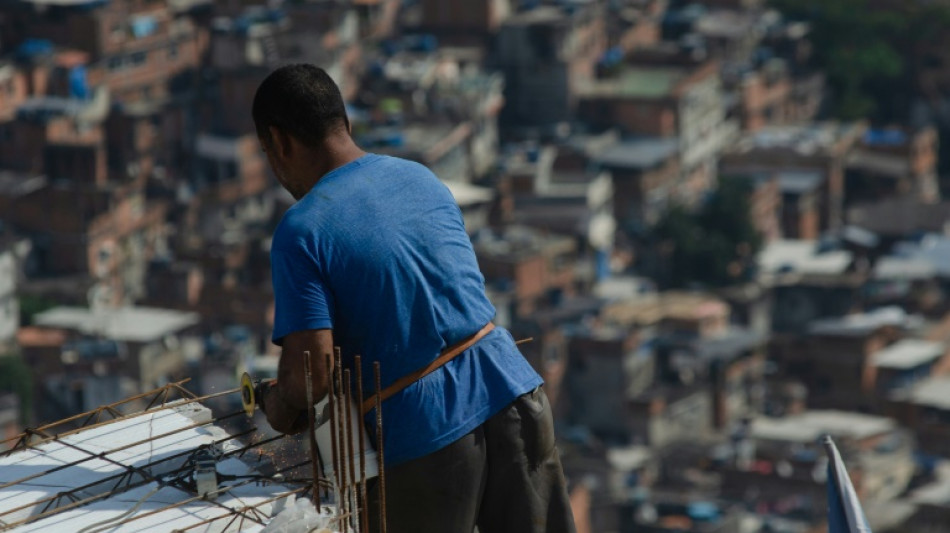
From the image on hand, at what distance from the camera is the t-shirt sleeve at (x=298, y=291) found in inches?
118

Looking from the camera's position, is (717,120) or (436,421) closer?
(436,421)

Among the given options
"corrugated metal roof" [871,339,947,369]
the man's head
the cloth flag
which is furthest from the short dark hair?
"corrugated metal roof" [871,339,947,369]

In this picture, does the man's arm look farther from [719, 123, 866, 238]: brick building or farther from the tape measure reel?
[719, 123, 866, 238]: brick building

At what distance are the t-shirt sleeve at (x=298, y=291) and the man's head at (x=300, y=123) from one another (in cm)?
18

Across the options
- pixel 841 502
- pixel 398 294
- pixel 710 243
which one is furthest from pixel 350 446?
pixel 710 243

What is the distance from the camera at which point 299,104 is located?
3084mm

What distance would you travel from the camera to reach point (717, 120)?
3947 cm

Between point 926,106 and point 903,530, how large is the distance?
79.0ft

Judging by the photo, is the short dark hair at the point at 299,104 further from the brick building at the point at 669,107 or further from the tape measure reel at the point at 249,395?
the brick building at the point at 669,107

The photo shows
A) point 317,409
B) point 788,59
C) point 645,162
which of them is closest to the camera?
point 317,409

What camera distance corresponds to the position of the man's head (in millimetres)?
3066

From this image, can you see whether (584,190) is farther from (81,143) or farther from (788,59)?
(788,59)

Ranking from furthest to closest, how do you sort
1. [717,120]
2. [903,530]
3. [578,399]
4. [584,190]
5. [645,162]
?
[717,120], [645,162], [584,190], [578,399], [903,530]

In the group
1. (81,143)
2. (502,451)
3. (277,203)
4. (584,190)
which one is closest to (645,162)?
(584,190)
